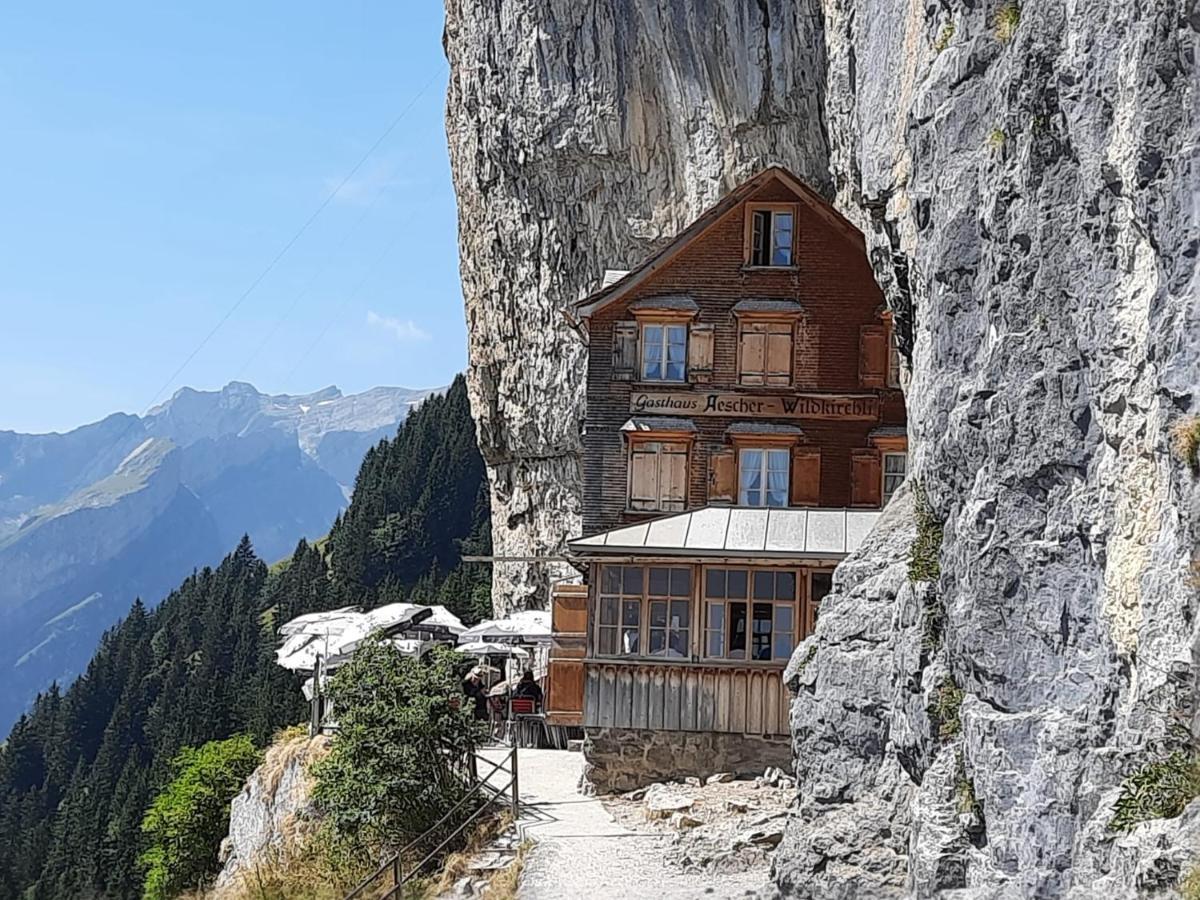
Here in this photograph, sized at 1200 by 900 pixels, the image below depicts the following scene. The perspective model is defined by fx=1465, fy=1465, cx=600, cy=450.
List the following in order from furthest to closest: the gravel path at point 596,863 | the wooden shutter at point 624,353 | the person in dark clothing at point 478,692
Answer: the person in dark clothing at point 478,692 < the wooden shutter at point 624,353 < the gravel path at point 596,863

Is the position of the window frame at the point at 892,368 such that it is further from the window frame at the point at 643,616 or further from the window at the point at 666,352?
the window frame at the point at 643,616

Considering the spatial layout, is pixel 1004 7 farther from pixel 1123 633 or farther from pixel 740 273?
pixel 740 273

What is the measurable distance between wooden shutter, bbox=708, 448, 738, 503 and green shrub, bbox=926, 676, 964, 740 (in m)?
12.7

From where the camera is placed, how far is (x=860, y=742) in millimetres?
18797

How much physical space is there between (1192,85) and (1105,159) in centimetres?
141

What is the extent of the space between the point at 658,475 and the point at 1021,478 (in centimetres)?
1441

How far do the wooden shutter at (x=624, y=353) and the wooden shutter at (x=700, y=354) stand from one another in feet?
3.66

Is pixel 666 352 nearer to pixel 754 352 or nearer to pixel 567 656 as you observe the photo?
pixel 754 352

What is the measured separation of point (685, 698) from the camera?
2327cm

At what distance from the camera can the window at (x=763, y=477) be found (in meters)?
28.9

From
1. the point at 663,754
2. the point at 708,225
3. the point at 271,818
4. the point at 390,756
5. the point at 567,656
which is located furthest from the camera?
the point at 708,225

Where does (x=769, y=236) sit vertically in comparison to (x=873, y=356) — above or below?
above

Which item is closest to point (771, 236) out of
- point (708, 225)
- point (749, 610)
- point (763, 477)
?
point (708, 225)

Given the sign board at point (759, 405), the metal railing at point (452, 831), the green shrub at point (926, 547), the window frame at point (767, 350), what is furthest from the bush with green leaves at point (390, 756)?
the window frame at point (767, 350)
